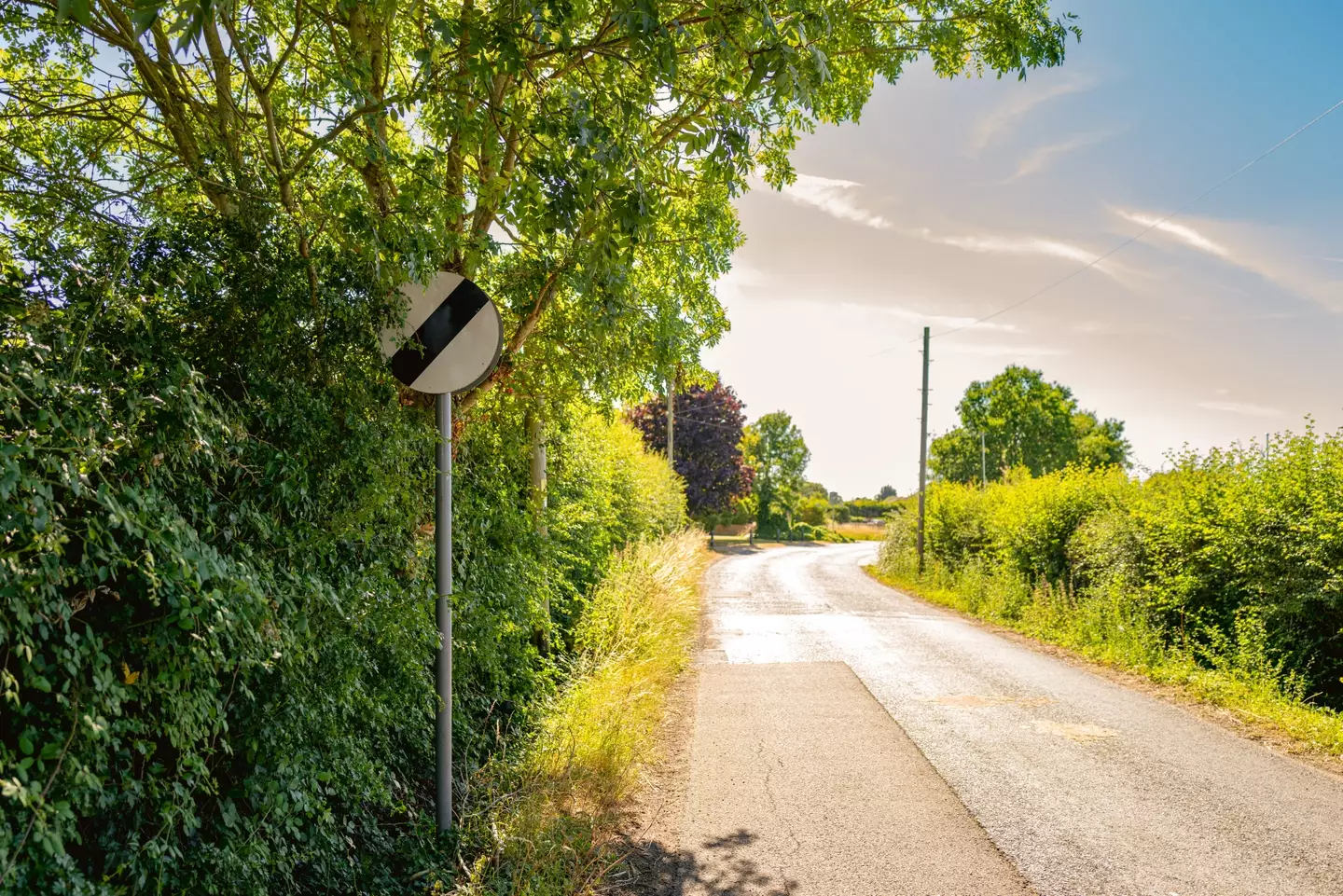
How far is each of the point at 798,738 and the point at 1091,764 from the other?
7.80ft

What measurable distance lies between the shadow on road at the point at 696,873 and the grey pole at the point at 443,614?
3.57ft

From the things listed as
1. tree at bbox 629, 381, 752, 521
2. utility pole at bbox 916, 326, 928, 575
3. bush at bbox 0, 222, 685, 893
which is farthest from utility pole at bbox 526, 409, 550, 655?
tree at bbox 629, 381, 752, 521

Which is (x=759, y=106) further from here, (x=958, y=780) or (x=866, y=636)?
(x=866, y=636)

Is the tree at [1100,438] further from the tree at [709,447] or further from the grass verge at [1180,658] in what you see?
the grass verge at [1180,658]

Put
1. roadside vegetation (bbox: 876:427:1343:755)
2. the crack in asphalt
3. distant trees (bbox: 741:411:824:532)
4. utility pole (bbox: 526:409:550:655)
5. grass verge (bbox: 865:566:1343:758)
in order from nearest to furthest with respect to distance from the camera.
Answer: the crack in asphalt
utility pole (bbox: 526:409:550:655)
grass verge (bbox: 865:566:1343:758)
roadside vegetation (bbox: 876:427:1343:755)
distant trees (bbox: 741:411:824:532)

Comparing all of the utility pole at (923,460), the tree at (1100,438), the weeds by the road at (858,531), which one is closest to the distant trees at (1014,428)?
the tree at (1100,438)

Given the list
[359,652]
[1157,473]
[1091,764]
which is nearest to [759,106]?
[359,652]

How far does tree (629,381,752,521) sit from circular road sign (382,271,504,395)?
1412 inches

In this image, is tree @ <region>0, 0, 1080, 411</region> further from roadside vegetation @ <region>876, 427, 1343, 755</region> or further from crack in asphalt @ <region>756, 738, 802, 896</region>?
roadside vegetation @ <region>876, 427, 1343, 755</region>

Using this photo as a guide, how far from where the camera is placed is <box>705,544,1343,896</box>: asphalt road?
14.8 feet

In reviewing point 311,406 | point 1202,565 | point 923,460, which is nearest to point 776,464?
point 923,460

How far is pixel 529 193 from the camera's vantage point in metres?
3.77

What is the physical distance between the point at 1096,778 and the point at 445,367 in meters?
5.70

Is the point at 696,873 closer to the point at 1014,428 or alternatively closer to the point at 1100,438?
the point at 1014,428
